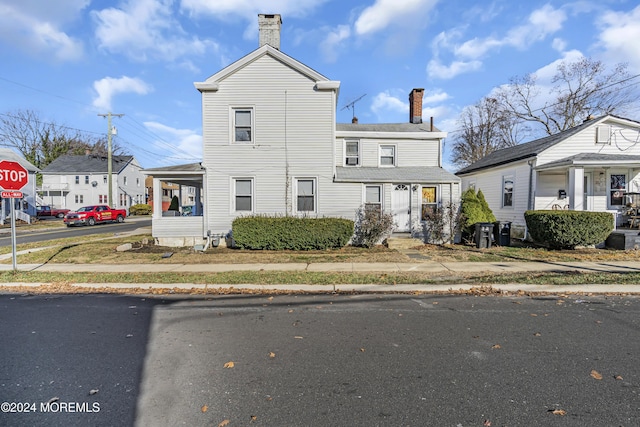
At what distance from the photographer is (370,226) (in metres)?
13.2

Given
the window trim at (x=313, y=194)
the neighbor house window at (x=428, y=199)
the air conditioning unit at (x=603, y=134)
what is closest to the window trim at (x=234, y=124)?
the window trim at (x=313, y=194)

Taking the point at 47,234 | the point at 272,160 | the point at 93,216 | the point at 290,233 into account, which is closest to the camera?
the point at 290,233

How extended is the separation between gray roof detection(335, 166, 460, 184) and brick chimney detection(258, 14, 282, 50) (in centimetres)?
622

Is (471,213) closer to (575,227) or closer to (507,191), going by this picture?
(575,227)

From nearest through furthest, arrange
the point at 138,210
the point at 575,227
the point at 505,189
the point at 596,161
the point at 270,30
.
→ 1. the point at 575,227
2. the point at 596,161
3. the point at 270,30
4. the point at 505,189
5. the point at 138,210

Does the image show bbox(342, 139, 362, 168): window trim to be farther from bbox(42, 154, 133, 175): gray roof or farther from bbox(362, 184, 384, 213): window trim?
bbox(42, 154, 133, 175): gray roof

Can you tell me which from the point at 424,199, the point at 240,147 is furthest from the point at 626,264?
the point at 240,147

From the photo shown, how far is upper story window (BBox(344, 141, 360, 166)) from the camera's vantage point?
15.9m

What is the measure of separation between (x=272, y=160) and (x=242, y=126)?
191 centimetres

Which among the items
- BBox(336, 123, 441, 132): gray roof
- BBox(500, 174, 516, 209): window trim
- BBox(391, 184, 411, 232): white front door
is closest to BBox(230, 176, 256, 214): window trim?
BBox(336, 123, 441, 132): gray roof

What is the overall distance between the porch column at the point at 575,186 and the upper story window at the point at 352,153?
335 inches

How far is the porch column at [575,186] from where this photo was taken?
43.3ft

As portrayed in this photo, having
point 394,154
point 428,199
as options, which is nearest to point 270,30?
point 394,154

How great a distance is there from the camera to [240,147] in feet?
46.2
